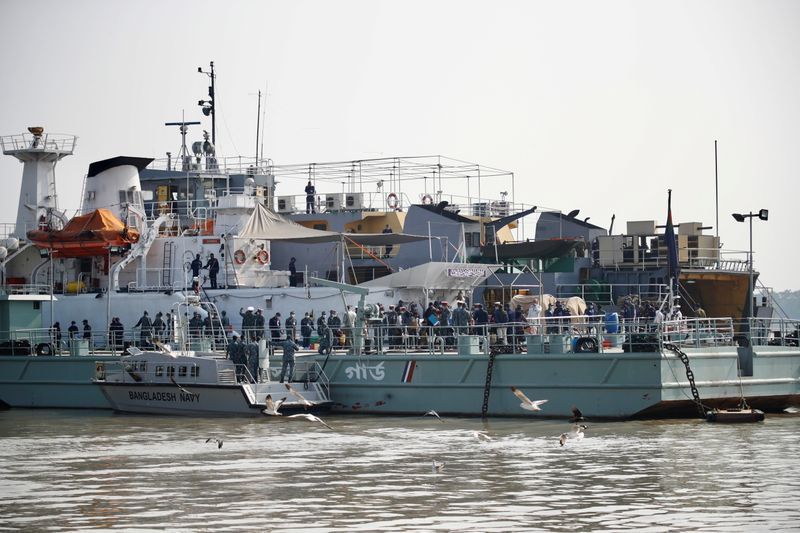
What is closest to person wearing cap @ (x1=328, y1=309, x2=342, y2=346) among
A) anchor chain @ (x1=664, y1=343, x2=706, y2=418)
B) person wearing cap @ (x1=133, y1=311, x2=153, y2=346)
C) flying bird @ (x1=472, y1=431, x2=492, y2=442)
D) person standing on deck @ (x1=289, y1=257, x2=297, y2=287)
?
person wearing cap @ (x1=133, y1=311, x2=153, y2=346)

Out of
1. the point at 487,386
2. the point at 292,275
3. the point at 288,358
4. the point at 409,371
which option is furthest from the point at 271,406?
the point at 292,275

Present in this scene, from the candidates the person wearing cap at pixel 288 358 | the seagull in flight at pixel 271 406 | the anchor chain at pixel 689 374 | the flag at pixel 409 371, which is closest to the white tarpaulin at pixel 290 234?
the person wearing cap at pixel 288 358

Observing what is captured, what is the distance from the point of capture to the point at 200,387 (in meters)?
28.3

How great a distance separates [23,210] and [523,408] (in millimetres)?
20611

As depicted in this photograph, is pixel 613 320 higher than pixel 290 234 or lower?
lower

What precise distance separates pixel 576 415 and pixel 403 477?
6.30 meters

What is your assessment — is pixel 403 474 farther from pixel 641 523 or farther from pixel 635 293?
pixel 635 293

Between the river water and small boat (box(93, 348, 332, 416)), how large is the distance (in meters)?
1.01

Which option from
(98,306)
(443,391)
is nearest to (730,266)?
(443,391)

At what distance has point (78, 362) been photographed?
106 ft

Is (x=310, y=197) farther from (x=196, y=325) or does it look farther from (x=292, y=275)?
(x=196, y=325)

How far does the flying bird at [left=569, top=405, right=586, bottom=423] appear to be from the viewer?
24.0 meters

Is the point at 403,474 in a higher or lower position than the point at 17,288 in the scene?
lower

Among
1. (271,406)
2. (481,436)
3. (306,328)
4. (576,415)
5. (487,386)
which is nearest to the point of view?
(481,436)
